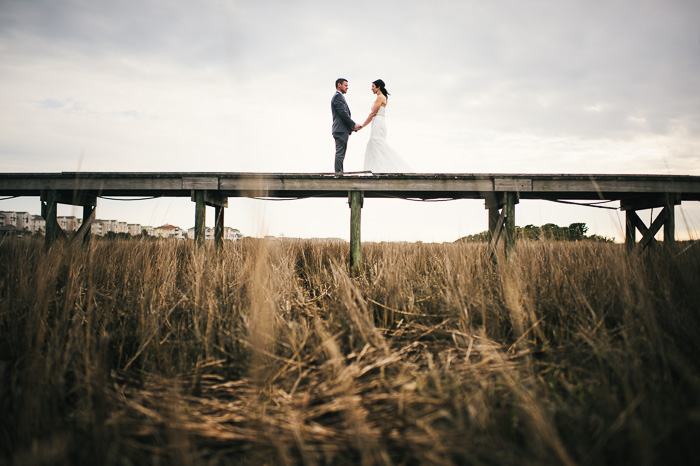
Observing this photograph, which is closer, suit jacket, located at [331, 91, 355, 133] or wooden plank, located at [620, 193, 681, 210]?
wooden plank, located at [620, 193, 681, 210]

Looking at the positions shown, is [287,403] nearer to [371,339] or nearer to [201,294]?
[371,339]

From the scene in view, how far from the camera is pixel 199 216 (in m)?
4.75

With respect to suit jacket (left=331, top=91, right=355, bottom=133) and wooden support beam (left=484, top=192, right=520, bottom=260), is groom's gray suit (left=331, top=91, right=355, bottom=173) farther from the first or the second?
wooden support beam (left=484, top=192, right=520, bottom=260)

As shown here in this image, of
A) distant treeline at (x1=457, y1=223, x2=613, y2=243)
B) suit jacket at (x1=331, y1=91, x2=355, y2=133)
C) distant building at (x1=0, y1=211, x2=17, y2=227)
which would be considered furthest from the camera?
distant building at (x1=0, y1=211, x2=17, y2=227)

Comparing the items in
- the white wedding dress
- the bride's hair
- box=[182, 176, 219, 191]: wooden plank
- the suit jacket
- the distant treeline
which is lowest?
the distant treeline

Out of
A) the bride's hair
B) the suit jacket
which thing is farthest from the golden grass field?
the bride's hair

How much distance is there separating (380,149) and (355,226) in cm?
187

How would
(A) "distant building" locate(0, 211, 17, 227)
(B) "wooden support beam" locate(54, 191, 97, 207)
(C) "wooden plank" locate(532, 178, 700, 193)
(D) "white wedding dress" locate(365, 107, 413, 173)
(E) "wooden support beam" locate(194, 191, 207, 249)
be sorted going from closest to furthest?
1. (C) "wooden plank" locate(532, 178, 700, 193)
2. (E) "wooden support beam" locate(194, 191, 207, 249)
3. (B) "wooden support beam" locate(54, 191, 97, 207)
4. (D) "white wedding dress" locate(365, 107, 413, 173)
5. (A) "distant building" locate(0, 211, 17, 227)

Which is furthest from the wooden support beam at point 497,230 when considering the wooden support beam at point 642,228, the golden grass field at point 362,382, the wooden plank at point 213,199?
the wooden plank at point 213,199

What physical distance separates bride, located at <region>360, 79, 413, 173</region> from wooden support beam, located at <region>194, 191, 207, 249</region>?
285cm

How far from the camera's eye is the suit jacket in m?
5.54

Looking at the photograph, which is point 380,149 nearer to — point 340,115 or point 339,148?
point 339,148

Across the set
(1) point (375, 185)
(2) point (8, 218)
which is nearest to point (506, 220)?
(1) point (375, 185)

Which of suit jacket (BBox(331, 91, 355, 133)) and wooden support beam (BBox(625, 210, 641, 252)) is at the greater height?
suit jacket (BBox(331, 91, 355, 133))
